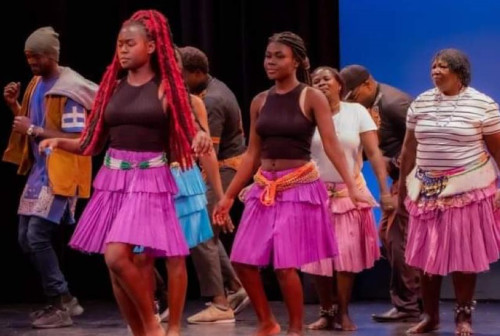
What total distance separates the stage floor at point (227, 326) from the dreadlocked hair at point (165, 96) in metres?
1.65

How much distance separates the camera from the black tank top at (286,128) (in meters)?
6.33

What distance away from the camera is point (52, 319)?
298 inches

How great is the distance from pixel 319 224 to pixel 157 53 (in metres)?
1.21

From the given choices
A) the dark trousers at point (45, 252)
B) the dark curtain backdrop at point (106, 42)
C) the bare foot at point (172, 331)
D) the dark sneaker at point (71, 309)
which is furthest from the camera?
the dark curtain backdrop at point (106, 42)

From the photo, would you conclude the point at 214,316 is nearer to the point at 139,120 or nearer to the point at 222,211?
the point at 222,211

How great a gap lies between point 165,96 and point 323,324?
2.07 m

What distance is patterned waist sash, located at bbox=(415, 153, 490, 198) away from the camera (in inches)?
268

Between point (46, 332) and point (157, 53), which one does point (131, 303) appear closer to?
point (157, 53)

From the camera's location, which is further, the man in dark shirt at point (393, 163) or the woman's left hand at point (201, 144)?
the man in dark shirt at point (393, 163)

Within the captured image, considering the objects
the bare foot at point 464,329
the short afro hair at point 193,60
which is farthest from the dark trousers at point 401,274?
the short afro hair at point 193,60

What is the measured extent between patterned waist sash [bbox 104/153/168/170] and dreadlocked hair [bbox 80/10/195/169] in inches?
3.7

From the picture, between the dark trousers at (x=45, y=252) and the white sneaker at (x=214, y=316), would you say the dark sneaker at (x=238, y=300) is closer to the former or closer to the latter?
the white sneaker at (x=214, y=316)

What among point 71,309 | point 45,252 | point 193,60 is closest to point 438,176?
point 193,60

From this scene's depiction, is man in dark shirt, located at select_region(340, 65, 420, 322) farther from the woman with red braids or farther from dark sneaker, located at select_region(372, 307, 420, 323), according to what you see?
the woman with red braids
